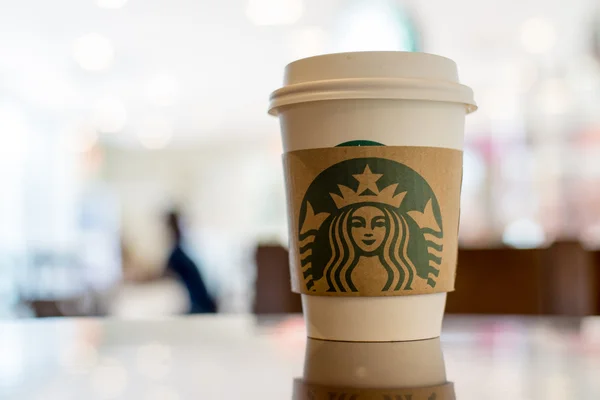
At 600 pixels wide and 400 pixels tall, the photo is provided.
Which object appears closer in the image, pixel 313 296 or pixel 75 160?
pixel 313 296

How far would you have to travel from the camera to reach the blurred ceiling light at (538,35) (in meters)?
4.66

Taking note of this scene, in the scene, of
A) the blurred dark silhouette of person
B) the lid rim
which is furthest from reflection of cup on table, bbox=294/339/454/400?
the blurred dark silhouette of person

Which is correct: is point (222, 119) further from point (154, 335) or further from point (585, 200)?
point (154, 335)

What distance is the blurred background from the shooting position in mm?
3609

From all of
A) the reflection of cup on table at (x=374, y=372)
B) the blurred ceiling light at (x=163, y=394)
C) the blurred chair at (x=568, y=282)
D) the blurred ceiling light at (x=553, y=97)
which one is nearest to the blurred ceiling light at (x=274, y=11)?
the blurred ceiling light at (x=553, y=97)

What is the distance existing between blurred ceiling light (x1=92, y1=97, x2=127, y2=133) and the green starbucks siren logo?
7283mm

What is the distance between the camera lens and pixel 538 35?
493cm

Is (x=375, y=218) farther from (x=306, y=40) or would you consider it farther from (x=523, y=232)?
(x=523, y=232)

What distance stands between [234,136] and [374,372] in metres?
10.1

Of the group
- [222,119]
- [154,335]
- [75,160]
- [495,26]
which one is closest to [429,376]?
[154,335]

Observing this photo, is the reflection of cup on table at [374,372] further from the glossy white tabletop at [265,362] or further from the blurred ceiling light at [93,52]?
the blurred ceiling light at [93,52]

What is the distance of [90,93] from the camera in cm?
709

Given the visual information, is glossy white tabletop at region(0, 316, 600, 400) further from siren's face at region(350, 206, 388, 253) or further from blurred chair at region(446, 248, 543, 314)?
blurred chair at region(446, 248, 543, 314)

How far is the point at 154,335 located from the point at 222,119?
8.67 m
